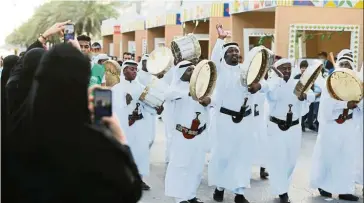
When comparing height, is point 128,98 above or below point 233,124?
above

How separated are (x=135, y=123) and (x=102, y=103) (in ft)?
16.1

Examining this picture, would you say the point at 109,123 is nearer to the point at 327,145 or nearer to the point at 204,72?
the point at 204,72

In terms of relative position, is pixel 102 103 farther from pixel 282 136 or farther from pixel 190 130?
pixel 282 136

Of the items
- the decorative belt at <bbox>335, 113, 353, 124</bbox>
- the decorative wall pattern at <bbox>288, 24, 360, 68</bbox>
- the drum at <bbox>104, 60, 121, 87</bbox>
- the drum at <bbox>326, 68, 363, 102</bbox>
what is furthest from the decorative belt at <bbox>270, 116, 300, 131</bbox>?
the decorative wall pattern at <bbox>288, 24, 360, 68</bbox>

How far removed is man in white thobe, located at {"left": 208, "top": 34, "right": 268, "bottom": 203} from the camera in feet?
20.5

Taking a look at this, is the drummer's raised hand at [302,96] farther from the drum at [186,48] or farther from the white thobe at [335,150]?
the drum at [186,48]

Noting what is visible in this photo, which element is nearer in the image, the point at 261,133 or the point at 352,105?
the point at 352,105

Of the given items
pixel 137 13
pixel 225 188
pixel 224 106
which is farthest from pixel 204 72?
pixel 137 13

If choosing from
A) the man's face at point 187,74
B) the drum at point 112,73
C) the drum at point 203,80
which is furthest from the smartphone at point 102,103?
the drum at point 112,73

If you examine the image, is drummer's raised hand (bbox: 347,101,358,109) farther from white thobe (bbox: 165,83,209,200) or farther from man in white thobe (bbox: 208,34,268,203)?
white thobe (bbox: 165,83,209,200)

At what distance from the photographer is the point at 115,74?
7328mm

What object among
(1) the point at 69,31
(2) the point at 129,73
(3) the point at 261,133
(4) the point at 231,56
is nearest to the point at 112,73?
(2) the point at 129,73

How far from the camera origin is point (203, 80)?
587cm

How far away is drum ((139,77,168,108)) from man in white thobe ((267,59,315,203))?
1.18 meters
